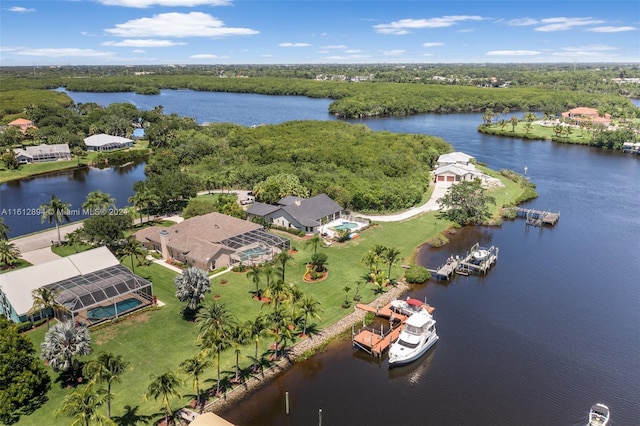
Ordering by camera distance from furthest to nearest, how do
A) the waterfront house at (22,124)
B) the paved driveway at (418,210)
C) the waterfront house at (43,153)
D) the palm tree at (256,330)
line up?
the waterfront house at (22,124)
the waterfront house at (43,153)
the paved driveway at (418,210)
the palm tree at (256,330)

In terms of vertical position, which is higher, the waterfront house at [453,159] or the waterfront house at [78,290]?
the waterfront house at [453,159]

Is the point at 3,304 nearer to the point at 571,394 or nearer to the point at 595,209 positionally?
the point at 571,394

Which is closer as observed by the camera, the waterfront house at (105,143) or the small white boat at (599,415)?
the small white boat at (599,415)

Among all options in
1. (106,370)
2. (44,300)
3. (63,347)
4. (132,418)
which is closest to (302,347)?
(132,418)

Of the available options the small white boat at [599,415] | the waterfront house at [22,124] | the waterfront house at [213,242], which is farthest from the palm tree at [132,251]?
the waterfront house at [22,124]

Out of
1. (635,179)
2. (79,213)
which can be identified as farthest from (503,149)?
(79,213)

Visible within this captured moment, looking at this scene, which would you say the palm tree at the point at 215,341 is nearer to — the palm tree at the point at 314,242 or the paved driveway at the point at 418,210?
the palm tree at the point at 314,242

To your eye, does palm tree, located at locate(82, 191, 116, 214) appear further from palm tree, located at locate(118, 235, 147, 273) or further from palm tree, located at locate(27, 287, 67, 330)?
palm tree, located at locate(27, 287, 67, 330)
